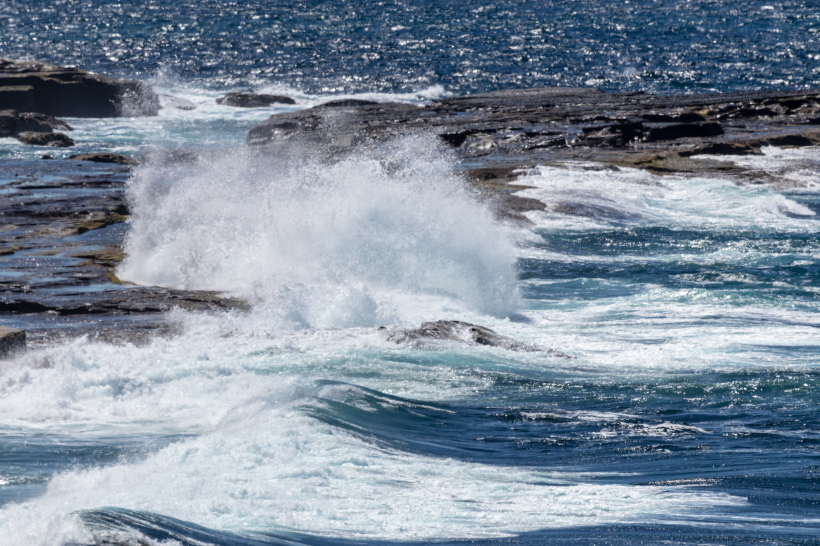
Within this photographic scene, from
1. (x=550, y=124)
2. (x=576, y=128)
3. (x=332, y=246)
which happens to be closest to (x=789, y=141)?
(x=576, y=128)

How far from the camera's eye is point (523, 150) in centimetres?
2409

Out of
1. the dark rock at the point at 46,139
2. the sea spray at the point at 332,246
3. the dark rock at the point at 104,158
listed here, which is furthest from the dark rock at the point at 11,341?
the dark rock at the point at 46,139

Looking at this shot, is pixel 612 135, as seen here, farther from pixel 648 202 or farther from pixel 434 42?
pixel 434 42

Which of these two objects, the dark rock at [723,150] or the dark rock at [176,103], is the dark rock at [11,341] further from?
the dark rock at [176,103]

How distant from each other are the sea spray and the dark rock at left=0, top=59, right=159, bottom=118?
1973 centimetres

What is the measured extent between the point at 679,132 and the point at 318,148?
9.49m

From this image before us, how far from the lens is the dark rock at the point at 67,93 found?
33469mm

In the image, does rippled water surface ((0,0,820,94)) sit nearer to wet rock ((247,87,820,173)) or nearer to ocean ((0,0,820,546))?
wet rock ((247,87,820,173))

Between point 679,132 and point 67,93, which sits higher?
point 67,93

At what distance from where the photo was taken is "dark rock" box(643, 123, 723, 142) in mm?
25016

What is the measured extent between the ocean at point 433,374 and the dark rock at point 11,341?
18 cm

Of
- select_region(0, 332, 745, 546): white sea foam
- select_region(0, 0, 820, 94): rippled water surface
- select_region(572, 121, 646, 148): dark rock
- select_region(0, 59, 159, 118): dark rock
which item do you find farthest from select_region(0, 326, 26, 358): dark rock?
select_region(0, 0, 820, 94): rippled water surface

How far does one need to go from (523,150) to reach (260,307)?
14631mm

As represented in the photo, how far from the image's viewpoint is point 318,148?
2491cm
